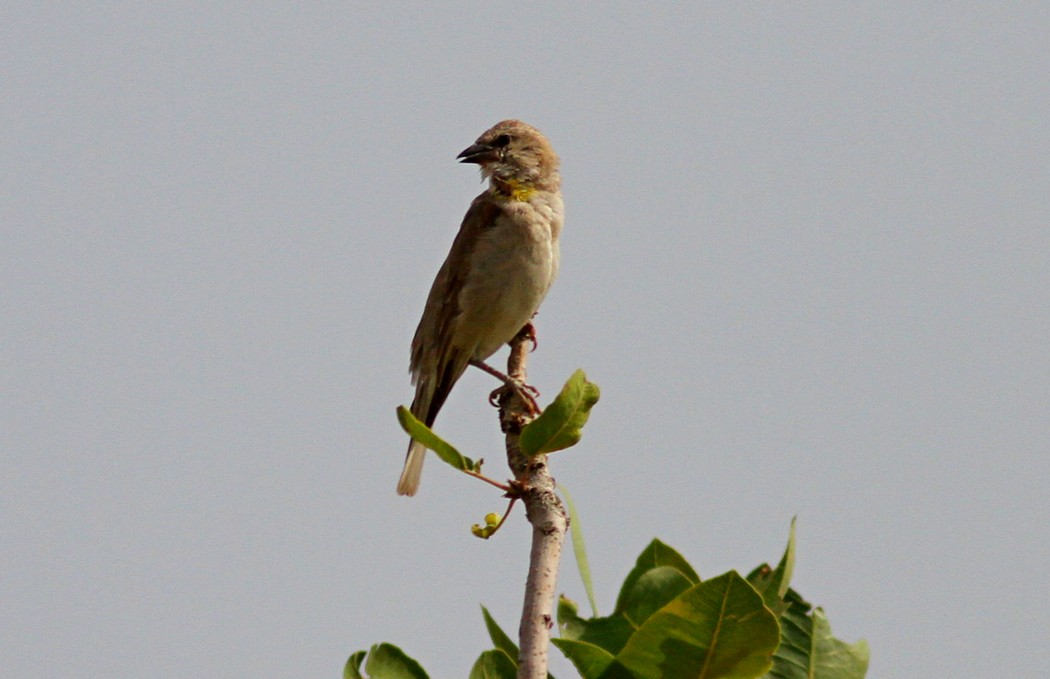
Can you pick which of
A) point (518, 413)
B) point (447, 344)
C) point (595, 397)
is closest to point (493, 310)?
point (447, 344)

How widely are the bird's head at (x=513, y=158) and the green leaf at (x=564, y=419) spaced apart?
163 inches

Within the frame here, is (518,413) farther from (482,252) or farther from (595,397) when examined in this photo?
(482,252)

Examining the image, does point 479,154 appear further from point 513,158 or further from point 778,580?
point 778,580

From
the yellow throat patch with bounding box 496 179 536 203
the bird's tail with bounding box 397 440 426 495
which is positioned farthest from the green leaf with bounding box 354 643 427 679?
the yellow throat patch with bounding box 496 179 536 203

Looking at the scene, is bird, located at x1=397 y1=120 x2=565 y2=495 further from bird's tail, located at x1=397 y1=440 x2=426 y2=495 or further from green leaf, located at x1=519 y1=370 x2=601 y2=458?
green leaf, located at x1=519 y1=370 x2=601 y2=458

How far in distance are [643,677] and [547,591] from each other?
0.74ft

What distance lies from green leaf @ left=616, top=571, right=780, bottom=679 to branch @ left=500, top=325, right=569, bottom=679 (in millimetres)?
150

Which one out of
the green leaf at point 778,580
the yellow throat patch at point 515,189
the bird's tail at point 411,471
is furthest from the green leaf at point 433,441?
the yellow throat patch at point 515,189

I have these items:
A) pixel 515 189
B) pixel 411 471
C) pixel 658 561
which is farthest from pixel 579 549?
pixel 515 189

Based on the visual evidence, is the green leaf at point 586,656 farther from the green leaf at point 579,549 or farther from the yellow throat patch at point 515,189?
the yellow throat patch at point 515,189

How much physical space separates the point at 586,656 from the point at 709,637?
233 mm

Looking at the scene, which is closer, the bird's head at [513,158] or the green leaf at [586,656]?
the green leaf at [586,656]

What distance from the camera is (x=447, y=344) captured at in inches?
244

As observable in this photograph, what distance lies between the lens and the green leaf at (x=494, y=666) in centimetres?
226
